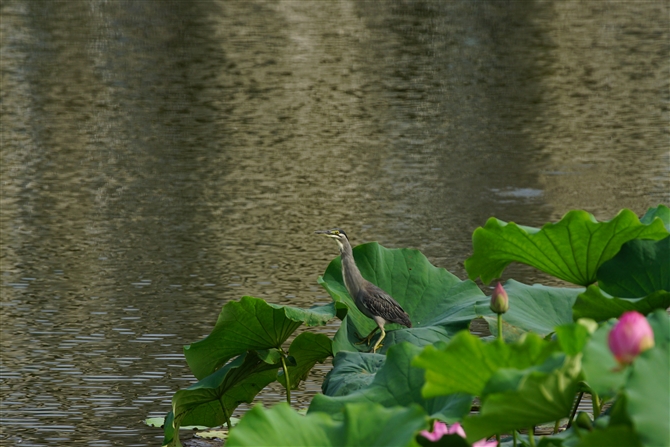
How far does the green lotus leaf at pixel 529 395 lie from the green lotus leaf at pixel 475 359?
9 cm

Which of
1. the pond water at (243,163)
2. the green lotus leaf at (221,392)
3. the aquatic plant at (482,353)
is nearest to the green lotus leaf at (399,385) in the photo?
the aquatic plant at (482,353)

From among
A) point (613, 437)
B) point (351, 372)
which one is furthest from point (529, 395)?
point (351, 372)

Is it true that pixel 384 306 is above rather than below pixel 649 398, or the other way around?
below

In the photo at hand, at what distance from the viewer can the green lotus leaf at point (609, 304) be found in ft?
10.2

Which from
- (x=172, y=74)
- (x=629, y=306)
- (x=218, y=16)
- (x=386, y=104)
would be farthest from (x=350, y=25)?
(x=629, y=306)

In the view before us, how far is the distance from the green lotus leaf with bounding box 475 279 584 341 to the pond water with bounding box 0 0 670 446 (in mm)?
1931

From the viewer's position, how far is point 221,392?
4.29 meters

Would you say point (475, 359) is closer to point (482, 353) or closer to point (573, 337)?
point (482, 353)

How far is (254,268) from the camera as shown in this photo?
25.8 ft

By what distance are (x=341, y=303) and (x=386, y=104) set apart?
36.2 feet

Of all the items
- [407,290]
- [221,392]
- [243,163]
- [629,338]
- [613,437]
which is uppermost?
[629,338]

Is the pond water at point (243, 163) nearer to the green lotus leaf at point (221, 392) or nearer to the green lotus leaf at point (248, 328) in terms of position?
the green lotus leaf at point (221, 392)

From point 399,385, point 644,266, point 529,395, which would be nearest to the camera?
point 529,395

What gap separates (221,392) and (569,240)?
4.48 ft
